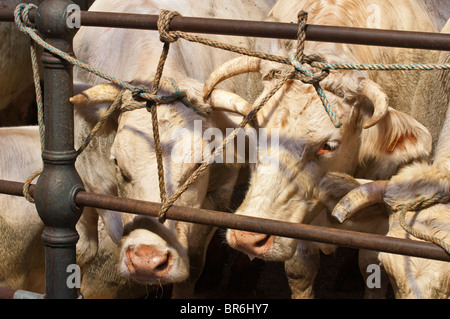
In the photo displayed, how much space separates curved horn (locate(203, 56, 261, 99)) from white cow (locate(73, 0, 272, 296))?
5 centimetres

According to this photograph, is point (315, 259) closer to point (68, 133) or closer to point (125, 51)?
point (125, 51)

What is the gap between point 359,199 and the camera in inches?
90.4

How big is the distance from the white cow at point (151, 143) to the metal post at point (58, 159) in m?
0.53

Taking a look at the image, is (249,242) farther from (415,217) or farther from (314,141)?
(415,217)

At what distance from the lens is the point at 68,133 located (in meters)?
2.00

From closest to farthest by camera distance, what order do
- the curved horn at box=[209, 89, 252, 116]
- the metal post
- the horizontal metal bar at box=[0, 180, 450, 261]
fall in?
the horizontal metal bar at box=[0, 180, 450, 261] < the metal post < the curved horn at box=[209, 89, 252, 116]

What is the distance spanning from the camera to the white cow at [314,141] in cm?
276

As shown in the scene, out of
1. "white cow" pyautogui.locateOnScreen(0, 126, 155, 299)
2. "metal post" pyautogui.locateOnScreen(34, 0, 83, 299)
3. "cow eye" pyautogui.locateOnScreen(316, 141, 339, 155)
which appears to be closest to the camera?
"metal post" pyautogui.locateOnScreen(34, 0, 83, 299)

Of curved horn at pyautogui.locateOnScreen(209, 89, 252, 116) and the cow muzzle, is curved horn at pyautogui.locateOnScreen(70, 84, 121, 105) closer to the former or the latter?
curved horn at pyautogui.locateOnScreen(209, 89, 252, 116)

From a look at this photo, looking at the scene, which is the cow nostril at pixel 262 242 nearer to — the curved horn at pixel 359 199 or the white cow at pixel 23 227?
the curved horn at pixel 359 199

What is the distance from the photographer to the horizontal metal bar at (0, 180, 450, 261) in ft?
5.35

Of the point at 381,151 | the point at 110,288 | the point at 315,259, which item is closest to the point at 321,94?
the point at 381,151

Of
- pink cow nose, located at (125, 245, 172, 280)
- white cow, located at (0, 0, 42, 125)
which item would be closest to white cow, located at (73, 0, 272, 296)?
pink cow nose, located at (125, 245, 172, 280)

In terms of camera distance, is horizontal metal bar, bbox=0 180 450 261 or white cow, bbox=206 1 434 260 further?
white cow, bbox=206 1 434 260
